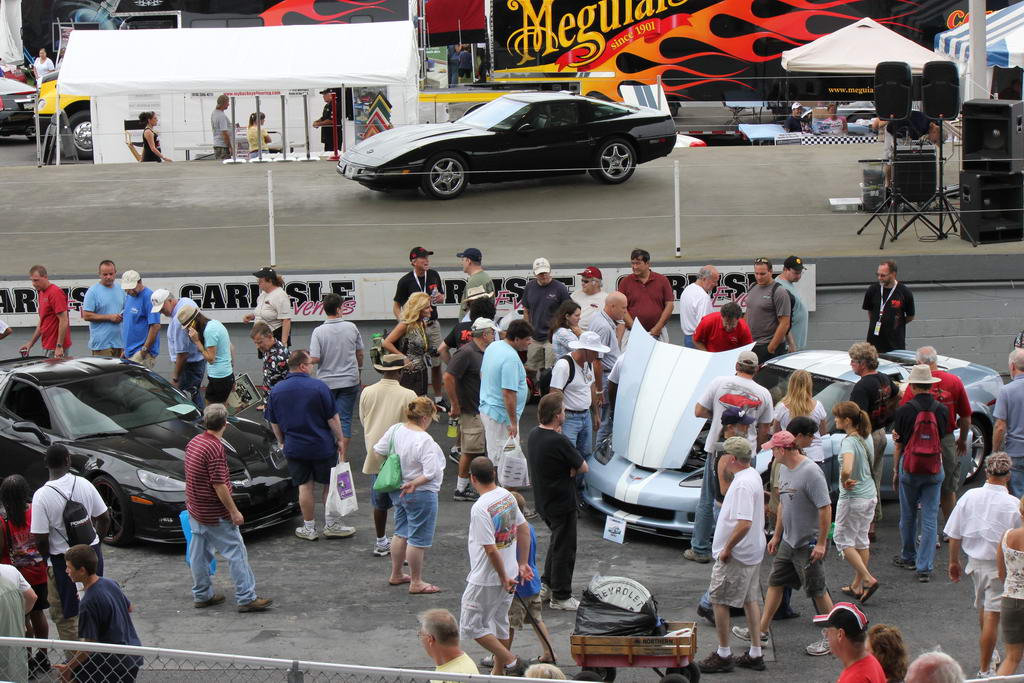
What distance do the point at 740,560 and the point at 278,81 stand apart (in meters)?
13.8

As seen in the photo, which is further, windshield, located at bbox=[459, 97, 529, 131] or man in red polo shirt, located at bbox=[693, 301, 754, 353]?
windshield, located at bbox=[459, 97, 529, 131]

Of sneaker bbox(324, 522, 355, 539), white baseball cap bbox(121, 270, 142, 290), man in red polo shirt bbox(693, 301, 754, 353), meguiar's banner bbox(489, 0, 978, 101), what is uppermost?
meguiar's banner bbox(489, 0, 978, 101)

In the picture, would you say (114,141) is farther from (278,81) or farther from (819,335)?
(819,335)

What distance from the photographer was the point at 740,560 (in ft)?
26.1

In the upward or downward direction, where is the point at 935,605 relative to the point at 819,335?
downward

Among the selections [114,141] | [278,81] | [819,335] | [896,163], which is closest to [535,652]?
[819,335]

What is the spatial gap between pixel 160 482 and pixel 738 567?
182 inches

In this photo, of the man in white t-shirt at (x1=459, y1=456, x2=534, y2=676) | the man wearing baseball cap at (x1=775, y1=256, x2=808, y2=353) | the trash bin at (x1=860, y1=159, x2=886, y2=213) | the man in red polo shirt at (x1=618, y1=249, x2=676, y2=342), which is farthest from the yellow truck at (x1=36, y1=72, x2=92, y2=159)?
the man in white t-shirt at (x1=459, y1=456, x2=534, y2=676)

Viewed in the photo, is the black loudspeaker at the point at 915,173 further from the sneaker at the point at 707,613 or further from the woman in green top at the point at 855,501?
the sneaker at the point at 707,613

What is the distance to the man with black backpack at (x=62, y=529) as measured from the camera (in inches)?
313

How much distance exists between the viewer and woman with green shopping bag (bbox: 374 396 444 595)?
8.98 m

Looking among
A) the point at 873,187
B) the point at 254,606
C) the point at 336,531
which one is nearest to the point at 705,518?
the point at 336,531

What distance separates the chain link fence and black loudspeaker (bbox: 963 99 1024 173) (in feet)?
36.0

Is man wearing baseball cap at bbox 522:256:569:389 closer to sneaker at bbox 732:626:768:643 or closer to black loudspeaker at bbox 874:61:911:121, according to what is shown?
sneaker at bbox 732:626:768:643
